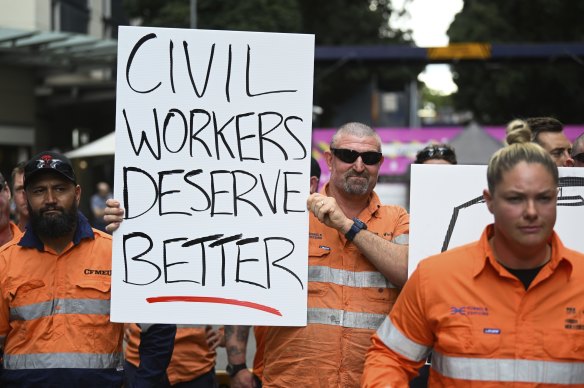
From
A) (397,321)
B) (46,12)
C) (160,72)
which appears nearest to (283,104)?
(160,72)

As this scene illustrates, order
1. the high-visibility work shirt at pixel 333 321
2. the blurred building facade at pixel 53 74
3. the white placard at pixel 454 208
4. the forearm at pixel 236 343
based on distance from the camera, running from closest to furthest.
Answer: the white placard at pixel 454 208 → the high-visibility work shirt at pixel 333 321 → the forearm at pixel 236 343 → the blurred building facade at pixel 53 74

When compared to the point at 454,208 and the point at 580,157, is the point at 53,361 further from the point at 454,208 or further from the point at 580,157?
the point at 580,157

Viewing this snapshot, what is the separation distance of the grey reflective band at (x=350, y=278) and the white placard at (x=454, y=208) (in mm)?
251

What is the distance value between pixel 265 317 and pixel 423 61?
2252 centimetres

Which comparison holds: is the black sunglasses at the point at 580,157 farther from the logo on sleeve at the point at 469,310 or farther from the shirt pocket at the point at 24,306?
the shirt pocket at the point at 24,306

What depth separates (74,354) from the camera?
4016 mm

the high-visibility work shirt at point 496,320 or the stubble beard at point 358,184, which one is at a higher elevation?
the stubble beard at point 358,184

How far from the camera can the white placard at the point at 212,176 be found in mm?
3941

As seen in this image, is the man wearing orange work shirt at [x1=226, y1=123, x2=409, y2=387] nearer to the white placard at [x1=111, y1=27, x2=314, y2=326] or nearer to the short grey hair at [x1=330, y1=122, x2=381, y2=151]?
the short grey hair at [x1=330, y1=122, x2=381, y2=151]

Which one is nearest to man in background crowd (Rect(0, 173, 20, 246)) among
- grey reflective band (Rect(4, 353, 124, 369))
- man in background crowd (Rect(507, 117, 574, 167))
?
grey reflective band (Rect(4, 353, 124, 369))

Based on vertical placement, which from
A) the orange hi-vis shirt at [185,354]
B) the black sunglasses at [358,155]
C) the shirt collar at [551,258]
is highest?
the black sunglasses at [358,155]

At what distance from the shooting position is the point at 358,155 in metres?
4.10

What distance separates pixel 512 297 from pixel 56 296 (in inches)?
81.4

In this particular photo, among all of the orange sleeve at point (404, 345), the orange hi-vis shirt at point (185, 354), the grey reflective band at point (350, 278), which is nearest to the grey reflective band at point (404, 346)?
the orange sleeve at point (404, 345)
